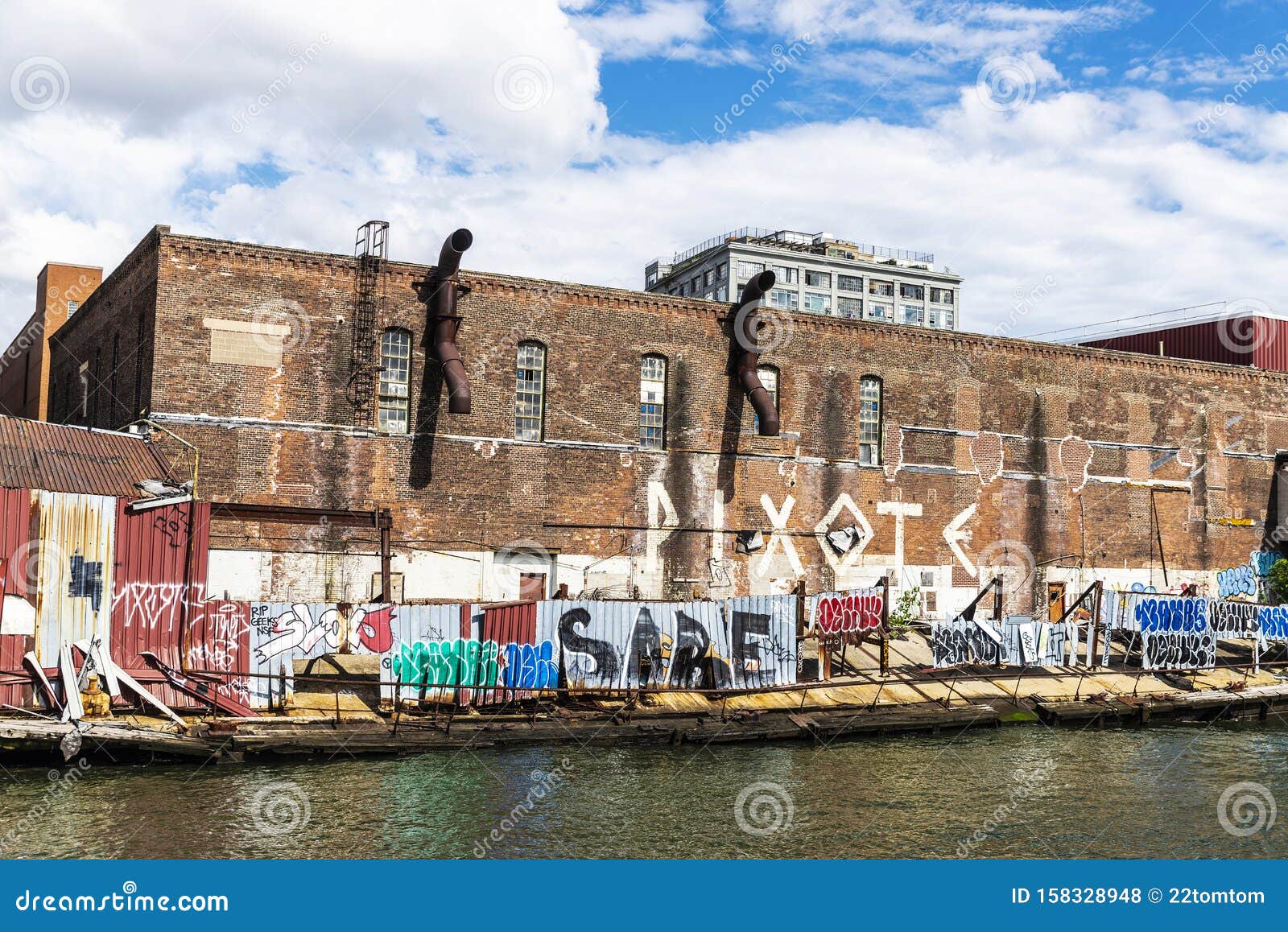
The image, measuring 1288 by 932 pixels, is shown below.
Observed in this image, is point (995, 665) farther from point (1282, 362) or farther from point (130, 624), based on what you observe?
point (1282, 362)

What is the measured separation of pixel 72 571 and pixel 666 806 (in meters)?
11.9

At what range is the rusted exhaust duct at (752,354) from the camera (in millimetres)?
34875

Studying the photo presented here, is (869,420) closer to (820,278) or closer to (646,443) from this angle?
(646,443)

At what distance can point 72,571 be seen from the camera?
2184cm

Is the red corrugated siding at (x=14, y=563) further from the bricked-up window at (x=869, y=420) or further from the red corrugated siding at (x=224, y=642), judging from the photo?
the bricked-up window at (x=869, y=420)

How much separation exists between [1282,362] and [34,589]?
44687 millimetres

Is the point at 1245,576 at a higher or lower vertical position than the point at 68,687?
higher

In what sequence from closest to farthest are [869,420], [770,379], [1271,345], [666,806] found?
[666,806] → [770,379] → [869,420] → [1271,345]

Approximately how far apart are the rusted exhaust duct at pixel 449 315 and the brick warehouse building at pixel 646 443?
447 mm

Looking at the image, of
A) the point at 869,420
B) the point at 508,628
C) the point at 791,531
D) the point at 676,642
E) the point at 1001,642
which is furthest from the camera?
the point at 869,420

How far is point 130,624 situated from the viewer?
22359 mm

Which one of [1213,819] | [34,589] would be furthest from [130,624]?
[1213,819]

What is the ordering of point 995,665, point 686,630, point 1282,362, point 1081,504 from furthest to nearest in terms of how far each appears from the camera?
1. point 1282,362
2. point 1081,504
3. point 995,665
4. point 686,630

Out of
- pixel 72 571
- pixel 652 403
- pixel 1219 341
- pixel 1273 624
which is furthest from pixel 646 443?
pixel 1219 341
